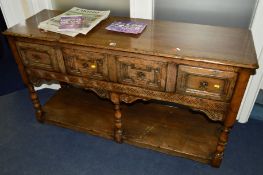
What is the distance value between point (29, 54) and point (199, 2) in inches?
48.9

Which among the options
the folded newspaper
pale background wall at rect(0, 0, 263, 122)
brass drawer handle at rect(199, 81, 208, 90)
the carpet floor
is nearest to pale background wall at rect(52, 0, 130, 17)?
pale background wall at rect(0, 0, 263, 122)

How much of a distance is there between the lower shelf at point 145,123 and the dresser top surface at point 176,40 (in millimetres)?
781

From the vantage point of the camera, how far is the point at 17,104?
97.7 inches

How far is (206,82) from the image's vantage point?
1438 mm

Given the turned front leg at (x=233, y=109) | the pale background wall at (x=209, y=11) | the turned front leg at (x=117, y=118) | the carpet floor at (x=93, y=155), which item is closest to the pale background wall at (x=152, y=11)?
the pale background wall at (x=209, y=11)

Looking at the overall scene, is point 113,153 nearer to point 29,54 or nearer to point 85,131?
point 85,131

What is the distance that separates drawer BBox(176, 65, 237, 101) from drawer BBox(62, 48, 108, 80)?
483 millimetres

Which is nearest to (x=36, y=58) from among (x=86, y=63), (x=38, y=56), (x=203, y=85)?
(x=38, y=56)

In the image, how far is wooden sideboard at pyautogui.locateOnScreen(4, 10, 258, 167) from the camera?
141 centimetres

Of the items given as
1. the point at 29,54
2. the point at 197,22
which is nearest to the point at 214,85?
the point at 197,22

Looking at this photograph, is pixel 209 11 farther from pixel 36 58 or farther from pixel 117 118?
pixel 36 58

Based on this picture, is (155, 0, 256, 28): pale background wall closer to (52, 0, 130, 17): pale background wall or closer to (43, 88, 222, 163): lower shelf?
(52, 0, 130, 17): pale background wall

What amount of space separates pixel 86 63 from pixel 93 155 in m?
0.74

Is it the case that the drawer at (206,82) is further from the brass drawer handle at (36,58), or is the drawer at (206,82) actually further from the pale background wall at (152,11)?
the brass drawer handle at (36,58)
